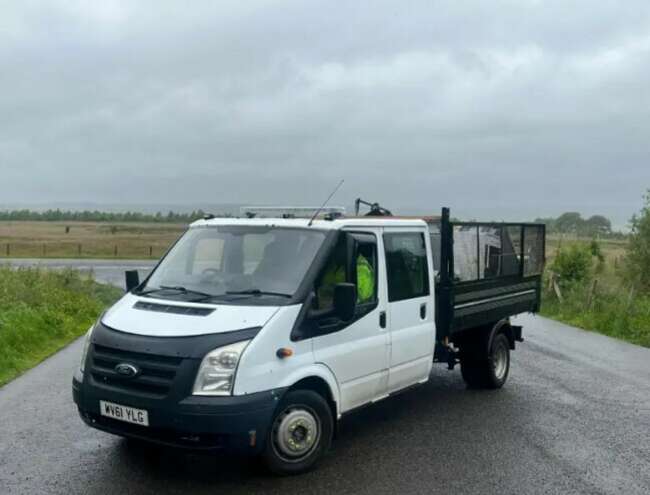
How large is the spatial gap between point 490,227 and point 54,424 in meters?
5.65

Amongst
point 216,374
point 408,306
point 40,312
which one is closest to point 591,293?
point 408,306

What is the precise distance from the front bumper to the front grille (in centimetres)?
8

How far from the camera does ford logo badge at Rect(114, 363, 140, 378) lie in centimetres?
523

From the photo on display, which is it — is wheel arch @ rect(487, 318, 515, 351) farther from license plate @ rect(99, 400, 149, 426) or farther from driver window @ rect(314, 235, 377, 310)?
license plate @ rect(99, 400, 149, 426)

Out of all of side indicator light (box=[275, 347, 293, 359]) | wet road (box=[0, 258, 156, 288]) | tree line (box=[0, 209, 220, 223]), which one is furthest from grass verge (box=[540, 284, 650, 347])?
tree line (box=[0, 209, 220, 223])

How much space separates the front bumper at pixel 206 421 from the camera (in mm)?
5039

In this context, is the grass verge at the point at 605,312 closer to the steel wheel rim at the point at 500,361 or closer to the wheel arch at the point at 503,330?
the wheel arch at the point at 503,330

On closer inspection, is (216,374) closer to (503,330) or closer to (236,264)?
(236,264)

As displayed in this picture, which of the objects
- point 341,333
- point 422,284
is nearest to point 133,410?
point 341,333

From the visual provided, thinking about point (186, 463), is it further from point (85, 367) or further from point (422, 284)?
point (422, 284)

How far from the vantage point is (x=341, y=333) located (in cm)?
604

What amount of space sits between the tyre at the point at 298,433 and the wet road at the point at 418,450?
14 cm

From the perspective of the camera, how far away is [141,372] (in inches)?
206

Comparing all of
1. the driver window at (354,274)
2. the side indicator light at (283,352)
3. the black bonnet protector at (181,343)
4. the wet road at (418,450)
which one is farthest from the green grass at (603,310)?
the black bonnet protector at (181,343)
